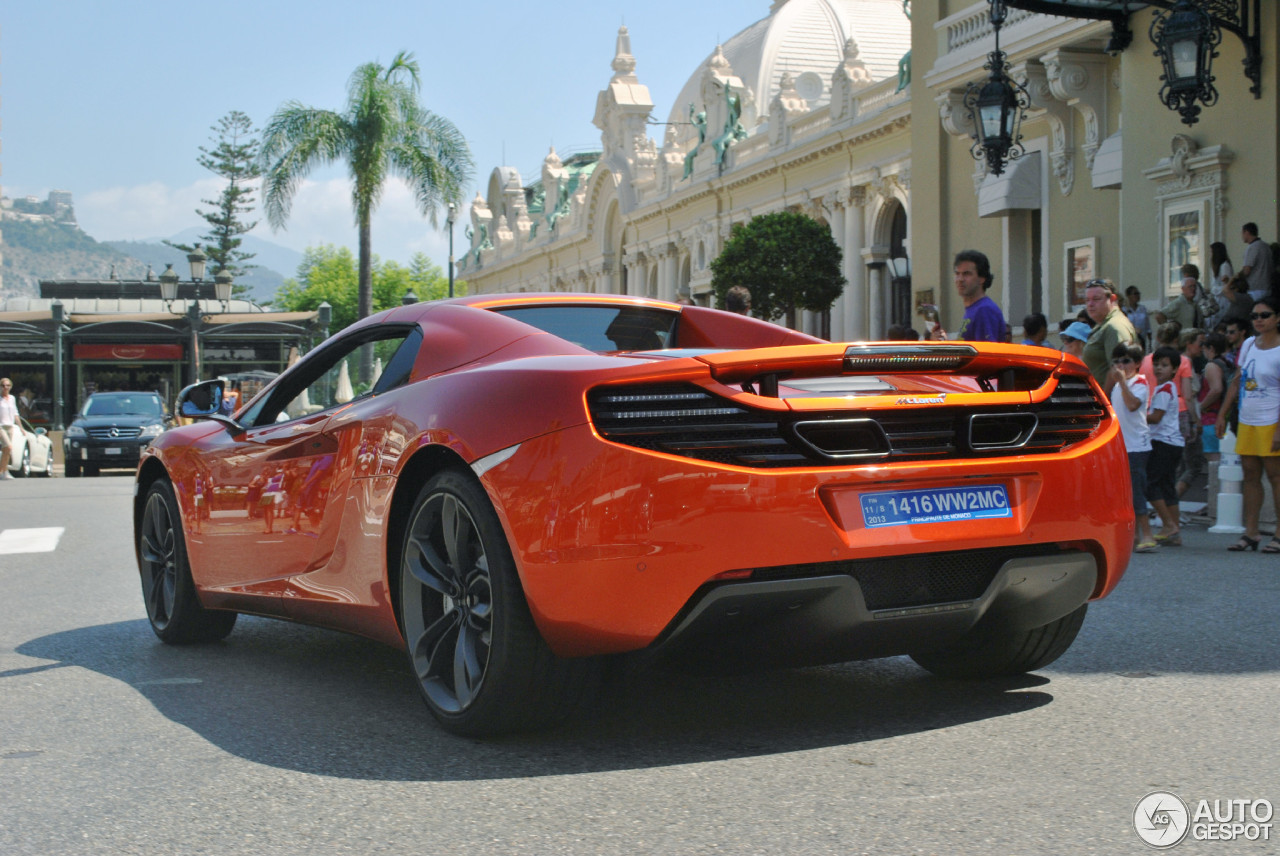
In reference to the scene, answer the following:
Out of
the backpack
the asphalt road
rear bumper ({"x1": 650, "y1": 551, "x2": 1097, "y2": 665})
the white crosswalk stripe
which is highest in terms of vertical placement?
the backpack

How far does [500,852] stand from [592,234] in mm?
69110

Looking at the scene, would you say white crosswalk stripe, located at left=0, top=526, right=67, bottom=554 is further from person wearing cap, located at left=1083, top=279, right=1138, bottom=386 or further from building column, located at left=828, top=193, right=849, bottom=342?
building column, located at left=828, top=193, right=849, bottom=342

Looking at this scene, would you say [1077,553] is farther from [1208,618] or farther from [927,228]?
[927,228]

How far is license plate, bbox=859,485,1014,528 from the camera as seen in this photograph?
3862 millimetres

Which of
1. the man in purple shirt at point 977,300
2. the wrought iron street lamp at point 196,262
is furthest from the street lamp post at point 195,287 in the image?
the man in purple shirt at point 977,300

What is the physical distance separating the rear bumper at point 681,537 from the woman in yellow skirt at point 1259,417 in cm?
685

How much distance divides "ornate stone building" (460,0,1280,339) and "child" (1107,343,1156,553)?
20.7 feet

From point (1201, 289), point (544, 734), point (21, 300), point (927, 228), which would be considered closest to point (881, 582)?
point (544, 734)

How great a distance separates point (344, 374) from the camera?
5594mm

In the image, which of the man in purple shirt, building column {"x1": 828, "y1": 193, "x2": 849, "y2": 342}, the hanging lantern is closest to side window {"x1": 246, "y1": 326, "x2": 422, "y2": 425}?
the man in purple shirt

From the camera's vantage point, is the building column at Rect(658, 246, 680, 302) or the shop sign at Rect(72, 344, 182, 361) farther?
the building column at Rect(658, 246, 680, 302)

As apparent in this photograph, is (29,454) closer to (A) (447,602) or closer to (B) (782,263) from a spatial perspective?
(B) (782,263)

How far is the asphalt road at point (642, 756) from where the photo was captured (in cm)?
322

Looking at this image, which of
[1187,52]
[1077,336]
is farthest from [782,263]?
[1077,336]
